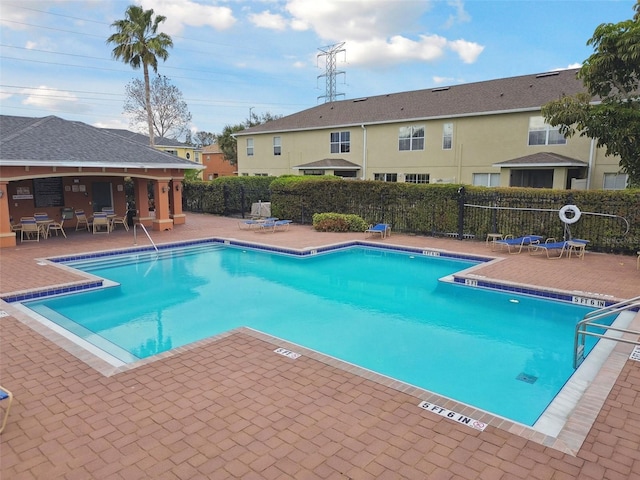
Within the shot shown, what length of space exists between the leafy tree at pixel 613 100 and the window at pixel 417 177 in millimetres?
14306

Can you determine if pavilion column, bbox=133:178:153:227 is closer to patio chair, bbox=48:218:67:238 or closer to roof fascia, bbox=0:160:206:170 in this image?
roof fascia, bbox=0:160:206:170

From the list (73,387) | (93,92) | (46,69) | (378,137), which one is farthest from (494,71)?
(93,92)

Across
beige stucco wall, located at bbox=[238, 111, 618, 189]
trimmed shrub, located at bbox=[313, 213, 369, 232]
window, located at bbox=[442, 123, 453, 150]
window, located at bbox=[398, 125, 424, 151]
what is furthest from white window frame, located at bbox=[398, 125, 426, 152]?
trimmed shrub, located at bbox=[313, 213, 369, 232]

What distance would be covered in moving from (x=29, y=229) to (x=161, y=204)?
4.76 m

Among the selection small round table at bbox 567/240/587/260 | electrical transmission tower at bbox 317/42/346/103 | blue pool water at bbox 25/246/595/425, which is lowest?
blue pool water at bbox 25/246/595/425

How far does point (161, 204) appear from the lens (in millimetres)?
18250

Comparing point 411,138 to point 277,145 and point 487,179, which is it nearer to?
point 487,179

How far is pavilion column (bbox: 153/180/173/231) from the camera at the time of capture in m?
18.1

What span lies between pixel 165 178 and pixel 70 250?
18.4 ft

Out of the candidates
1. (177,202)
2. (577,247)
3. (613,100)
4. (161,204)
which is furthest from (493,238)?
(177,202)

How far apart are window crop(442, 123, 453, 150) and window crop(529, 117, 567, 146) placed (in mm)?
4058

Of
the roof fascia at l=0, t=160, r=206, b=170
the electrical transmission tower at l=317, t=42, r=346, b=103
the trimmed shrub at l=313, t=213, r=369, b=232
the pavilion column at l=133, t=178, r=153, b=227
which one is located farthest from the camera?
the electrical transmission tower at l=317, t=42, r=346, b=103

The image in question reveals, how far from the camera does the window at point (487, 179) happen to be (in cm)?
2258

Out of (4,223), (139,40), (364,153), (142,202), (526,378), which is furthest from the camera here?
(364,153)
